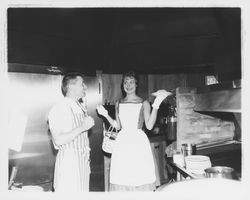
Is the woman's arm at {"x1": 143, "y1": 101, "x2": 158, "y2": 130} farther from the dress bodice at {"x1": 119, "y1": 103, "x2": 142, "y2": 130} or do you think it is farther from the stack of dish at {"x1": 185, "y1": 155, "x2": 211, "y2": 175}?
the stack of dish at {"x1": 185, "y1": 155, "x2": 211, "y2": 175}

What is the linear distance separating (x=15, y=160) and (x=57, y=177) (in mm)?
932

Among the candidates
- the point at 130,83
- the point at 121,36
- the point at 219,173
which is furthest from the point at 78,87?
the point at 219,173

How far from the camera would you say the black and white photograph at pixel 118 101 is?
6.29 ft

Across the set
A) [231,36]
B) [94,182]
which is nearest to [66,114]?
[231,36]

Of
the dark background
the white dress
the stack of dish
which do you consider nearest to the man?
the white dress

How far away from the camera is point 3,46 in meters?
1.34

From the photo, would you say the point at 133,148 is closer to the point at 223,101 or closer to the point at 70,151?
the point at 70,151

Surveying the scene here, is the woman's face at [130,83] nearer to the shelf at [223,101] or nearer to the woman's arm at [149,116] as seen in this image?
the woman's arm at [149,116]

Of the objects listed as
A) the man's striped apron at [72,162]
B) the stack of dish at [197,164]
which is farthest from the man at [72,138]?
the stack of dish at [197,164]

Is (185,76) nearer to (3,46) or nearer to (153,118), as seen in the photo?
(153,118)

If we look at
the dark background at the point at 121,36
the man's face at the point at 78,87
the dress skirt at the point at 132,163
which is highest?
the dark background at the point at 121,36

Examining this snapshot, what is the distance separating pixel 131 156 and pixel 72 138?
0.62 meters

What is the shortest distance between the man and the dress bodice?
42 centimetres

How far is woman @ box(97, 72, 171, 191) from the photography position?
2.25 meters
